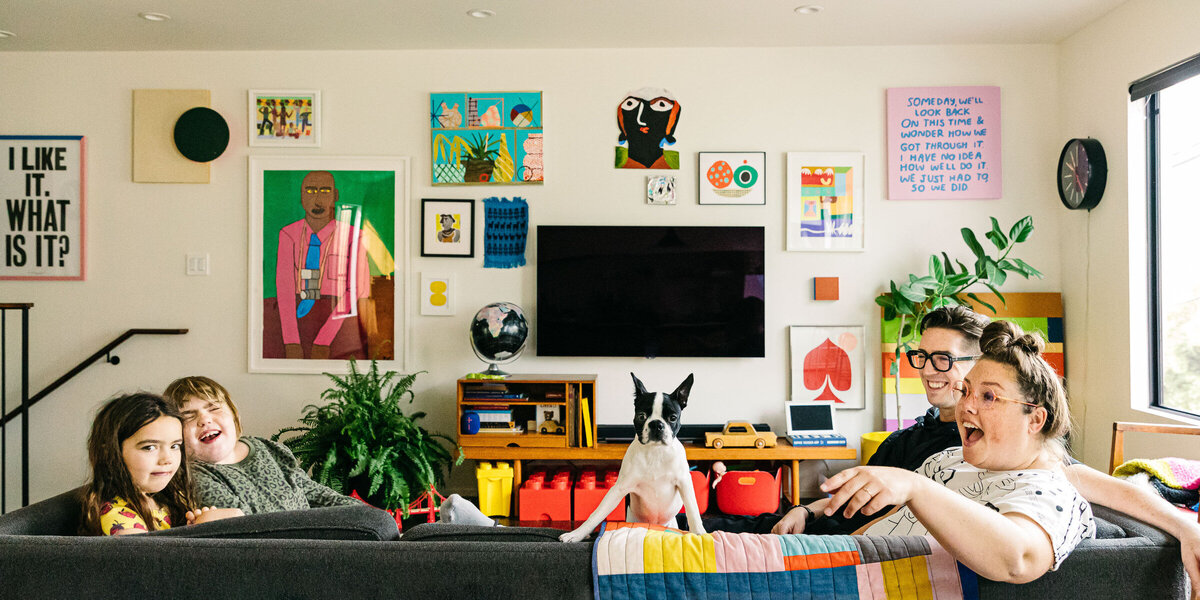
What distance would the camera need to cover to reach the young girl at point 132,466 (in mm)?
1558

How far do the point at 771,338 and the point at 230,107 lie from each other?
10.3 feet

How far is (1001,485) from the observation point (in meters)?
1.28

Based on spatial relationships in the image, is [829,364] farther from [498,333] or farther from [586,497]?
[498,333]

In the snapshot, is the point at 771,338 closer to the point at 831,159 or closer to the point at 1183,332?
the point at 831,159

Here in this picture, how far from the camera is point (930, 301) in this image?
147 inches

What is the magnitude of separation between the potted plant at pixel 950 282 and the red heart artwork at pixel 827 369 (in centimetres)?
25

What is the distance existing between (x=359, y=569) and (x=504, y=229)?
2857 mm

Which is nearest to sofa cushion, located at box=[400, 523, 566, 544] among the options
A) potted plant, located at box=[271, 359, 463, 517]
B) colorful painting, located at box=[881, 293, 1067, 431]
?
potted plant, located at box=[271, 359, 463, 517]

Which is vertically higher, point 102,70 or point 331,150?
point 102,70

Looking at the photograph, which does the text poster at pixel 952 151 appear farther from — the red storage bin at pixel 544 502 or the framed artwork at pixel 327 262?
the framed artwork at pixel 327 262

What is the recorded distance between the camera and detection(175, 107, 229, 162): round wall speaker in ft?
13.0

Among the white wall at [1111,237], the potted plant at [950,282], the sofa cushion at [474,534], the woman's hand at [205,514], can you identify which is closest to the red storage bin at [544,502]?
the potted plant at [950,282]

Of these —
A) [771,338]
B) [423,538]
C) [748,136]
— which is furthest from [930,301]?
[423,538]

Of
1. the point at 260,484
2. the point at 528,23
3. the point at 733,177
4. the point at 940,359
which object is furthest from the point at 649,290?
the point at 260,484
